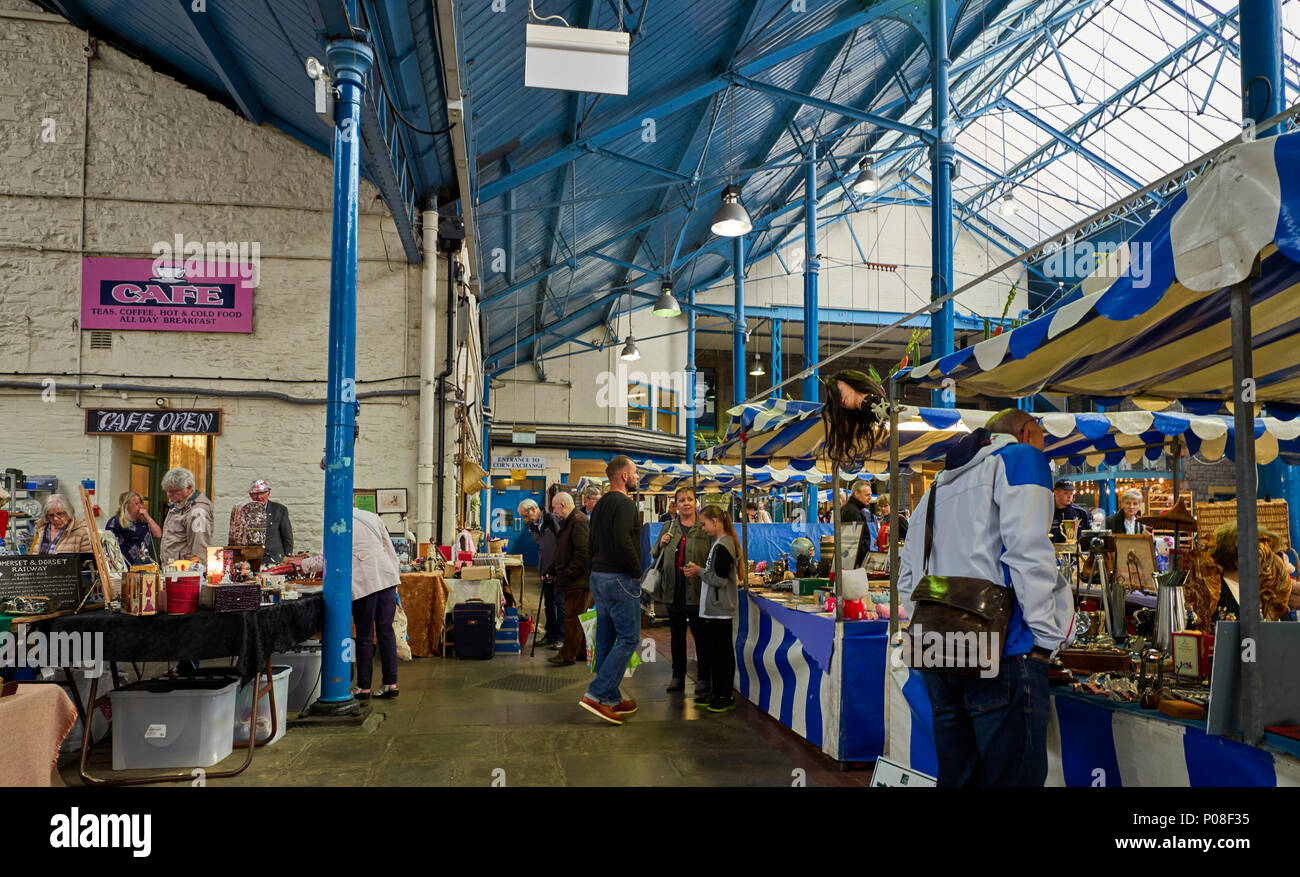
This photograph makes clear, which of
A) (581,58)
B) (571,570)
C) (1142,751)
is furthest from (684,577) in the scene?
(1142,751)

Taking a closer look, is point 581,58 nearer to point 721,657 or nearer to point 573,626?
point 721,657

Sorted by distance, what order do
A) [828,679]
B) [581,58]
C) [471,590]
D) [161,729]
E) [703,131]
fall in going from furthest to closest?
[703,131] → [471,590] → [581,58] → [828,679] → [161,729]

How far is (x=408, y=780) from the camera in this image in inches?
185

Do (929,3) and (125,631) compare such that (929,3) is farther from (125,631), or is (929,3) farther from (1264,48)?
(125,631)

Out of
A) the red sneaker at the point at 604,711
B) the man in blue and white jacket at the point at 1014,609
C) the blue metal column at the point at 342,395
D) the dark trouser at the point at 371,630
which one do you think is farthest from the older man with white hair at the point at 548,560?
the man in blue and white jacket at the point at 1014,609

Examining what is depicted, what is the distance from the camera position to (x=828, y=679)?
5.01 meters

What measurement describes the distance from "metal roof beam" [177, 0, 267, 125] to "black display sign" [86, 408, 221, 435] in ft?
11.4

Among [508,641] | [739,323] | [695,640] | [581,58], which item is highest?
[739,323]

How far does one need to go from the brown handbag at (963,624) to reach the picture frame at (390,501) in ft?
26.4

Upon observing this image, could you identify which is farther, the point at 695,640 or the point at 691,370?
the point at 691,370

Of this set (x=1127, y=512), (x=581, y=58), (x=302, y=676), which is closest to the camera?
(x=581, y=58)

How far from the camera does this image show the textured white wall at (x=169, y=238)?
997cm

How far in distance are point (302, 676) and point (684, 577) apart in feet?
9.79

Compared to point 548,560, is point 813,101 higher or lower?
higher
